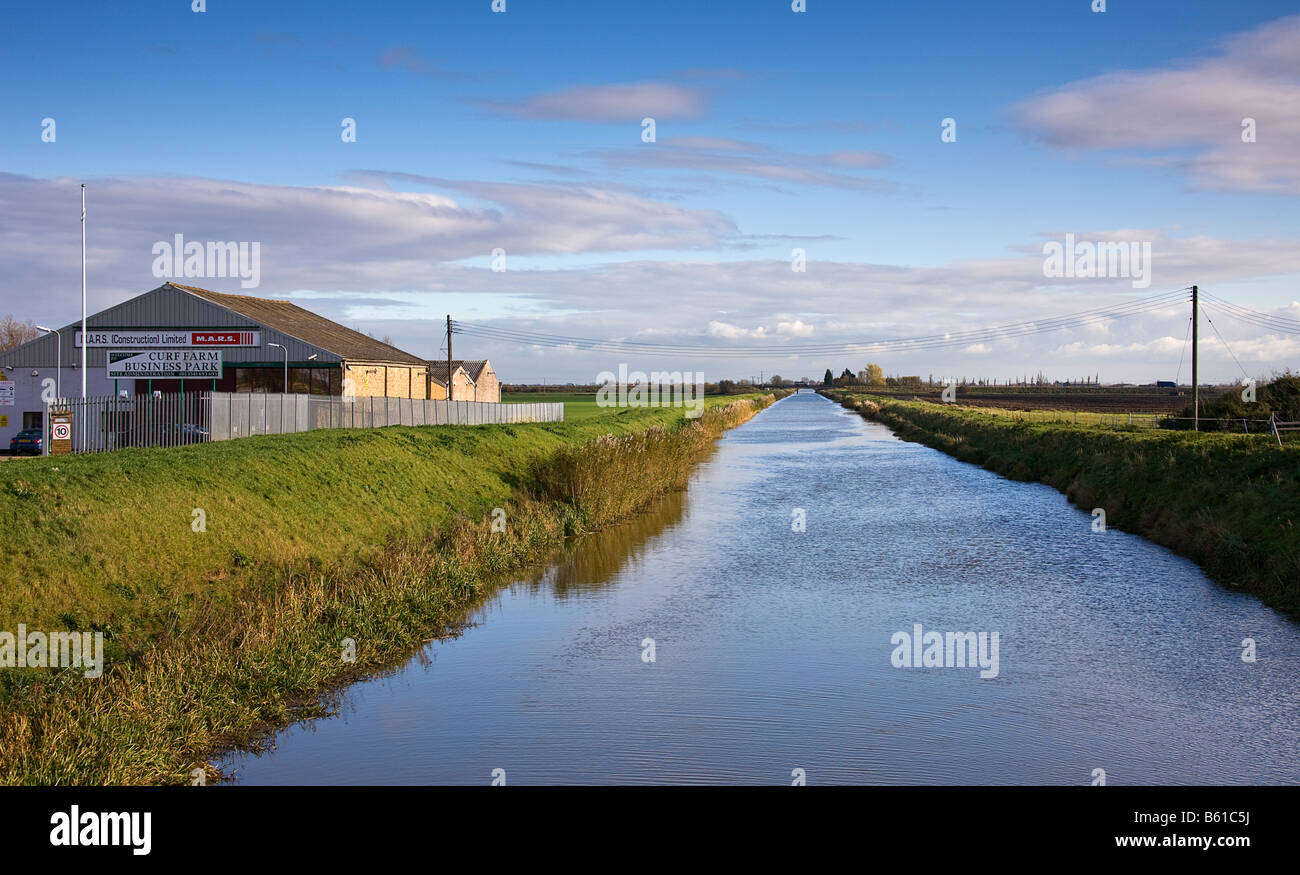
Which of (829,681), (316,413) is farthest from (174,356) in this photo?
(829,681)

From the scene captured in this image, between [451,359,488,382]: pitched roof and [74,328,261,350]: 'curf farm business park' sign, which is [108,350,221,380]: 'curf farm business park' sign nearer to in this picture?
[74,328,261,350]: 'curf farm business park' sign

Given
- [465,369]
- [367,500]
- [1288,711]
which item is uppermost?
[465,369]

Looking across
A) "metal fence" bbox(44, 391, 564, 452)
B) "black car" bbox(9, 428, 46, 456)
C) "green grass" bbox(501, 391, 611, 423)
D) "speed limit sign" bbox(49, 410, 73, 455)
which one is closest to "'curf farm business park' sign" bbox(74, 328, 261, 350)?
"black car" bbox(9, 428, 46, 456)

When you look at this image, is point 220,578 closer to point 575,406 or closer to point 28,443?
point 28,443

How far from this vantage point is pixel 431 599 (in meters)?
15.9

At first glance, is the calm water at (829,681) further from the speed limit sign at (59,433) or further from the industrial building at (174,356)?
the industrial building at (174,356)

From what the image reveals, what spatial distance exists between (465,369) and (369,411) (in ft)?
143

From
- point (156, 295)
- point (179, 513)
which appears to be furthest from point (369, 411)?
point (179, 513)

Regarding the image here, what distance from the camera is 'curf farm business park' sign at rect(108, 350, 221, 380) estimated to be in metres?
43.5

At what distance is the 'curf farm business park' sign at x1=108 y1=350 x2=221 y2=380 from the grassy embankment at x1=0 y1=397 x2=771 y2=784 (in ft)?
70.3
